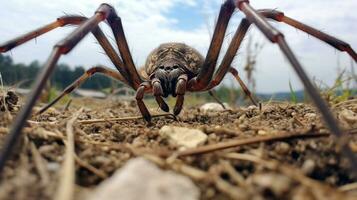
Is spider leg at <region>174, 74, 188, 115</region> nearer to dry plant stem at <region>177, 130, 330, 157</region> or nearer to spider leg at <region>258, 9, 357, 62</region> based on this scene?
spider leg at <region>258, 9, 357, 62</region>

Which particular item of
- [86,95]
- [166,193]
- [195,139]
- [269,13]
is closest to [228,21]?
[269,13]

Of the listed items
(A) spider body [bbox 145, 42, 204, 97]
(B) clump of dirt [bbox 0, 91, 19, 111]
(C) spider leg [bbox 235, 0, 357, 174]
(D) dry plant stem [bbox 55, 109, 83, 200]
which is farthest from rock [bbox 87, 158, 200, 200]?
(A) spider body [bbox 145, 42, 204, 97]

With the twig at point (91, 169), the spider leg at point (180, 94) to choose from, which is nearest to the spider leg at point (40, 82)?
the twig at point (91, 169)

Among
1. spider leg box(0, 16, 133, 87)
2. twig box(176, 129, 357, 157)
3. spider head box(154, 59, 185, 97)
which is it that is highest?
spider leg box(0, 16, 133, 87)

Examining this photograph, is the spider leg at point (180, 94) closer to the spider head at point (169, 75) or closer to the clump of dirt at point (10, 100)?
the spider head at point (169, 75)

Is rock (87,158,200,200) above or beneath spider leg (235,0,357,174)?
beneath

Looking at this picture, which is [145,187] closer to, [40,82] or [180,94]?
[40,82]

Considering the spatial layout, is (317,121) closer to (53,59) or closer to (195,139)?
(195,139)

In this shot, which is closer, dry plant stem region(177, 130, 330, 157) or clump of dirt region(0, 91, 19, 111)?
dry plant stem region(177, 130, 330, 157)
